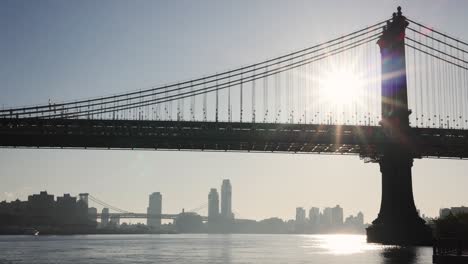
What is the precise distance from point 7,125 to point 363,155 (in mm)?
38984

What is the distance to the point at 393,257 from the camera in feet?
184

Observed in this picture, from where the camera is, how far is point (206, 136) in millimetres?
70188

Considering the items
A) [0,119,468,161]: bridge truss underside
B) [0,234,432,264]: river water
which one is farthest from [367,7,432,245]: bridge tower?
[0,234,432,264]: river water

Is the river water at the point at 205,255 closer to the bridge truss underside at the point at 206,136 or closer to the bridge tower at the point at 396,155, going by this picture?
the bridge tower at the point at 396,155

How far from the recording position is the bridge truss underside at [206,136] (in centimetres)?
6944

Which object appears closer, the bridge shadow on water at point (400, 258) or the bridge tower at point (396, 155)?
Answer: the bridge shadow on water at point (400, 258)

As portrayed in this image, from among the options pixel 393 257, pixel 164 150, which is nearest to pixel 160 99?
pixel 164 150

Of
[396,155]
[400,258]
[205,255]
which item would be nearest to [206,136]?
[205,255]

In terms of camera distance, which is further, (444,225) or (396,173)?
(396,173)

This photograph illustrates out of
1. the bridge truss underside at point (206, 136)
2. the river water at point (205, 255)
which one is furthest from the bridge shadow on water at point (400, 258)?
the bridge truss underside at point (206, 136)

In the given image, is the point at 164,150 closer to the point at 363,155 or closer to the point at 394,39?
the point at 363,155

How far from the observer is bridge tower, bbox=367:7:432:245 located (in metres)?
70.8

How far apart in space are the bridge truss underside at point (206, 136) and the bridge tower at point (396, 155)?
1.09 metres

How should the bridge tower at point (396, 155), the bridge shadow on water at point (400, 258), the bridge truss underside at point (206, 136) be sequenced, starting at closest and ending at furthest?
the bridge shadow on water at point (400, 258) → the bridge truss underside at point (206, 136) → the bridge tower at point (396, 155)
